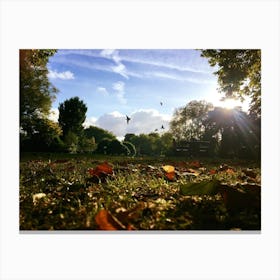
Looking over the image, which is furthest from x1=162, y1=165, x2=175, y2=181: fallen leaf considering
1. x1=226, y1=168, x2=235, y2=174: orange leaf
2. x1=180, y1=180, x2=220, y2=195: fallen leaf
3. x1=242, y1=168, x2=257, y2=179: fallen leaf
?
x1=242, y1=168, x2=257, y2=179: fallen leaf

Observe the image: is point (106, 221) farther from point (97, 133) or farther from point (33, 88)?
point (33, 88)

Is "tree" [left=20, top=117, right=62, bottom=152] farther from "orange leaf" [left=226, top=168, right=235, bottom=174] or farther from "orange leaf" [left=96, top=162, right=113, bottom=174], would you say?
"orange leaf" [left=226, top=168, right=235, bottom=174]

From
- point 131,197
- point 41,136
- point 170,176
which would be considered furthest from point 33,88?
point 170,176

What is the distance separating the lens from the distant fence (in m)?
4.71

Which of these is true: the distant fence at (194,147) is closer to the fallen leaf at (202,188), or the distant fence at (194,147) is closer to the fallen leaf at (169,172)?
the fallen leaf at (169,172)

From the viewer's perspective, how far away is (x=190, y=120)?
4406 mm

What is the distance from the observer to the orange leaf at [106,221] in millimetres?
3109

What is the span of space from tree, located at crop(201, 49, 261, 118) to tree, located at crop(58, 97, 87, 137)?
172cm

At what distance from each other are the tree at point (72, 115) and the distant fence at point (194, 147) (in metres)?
A: 1.32

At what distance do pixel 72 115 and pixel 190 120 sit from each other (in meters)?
1.52
